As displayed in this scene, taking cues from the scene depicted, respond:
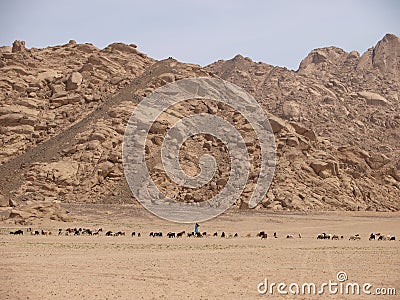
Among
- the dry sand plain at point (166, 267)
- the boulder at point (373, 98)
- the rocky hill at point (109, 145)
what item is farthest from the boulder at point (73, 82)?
the boulder at point (373, 98)

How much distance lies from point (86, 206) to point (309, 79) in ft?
208

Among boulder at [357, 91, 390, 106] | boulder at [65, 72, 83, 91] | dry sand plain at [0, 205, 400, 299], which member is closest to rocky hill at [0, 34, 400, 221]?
boulder at [65, 72, 83, 91]

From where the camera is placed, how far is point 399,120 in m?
84.4

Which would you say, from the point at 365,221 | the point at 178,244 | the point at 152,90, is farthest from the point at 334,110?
the point at 178,244

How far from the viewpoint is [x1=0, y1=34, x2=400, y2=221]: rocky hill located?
43.2m

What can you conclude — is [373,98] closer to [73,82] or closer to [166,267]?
[73,82]

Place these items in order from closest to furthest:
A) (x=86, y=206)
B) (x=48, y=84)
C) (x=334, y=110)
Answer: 1. (x=86, y=206)
2. (x=48, y=84)
3. (x=334, y=110)

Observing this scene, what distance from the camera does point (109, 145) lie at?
46.9 meters

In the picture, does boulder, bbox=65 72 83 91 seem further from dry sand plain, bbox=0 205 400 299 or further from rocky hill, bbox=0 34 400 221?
dry sand plain, bbox=0 205 400 299

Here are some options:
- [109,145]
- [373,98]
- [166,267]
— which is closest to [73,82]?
[109,145]

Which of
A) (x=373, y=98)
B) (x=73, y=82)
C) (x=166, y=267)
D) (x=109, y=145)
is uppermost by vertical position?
(x=373, y=98)

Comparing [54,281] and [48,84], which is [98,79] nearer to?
[48,84]

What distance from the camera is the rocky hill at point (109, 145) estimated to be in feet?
142

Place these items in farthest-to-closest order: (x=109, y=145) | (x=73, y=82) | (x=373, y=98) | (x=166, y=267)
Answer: (x=373, y=98) → (x=73, y=82) → (x=109, y=145) → (x=166, y=267)
